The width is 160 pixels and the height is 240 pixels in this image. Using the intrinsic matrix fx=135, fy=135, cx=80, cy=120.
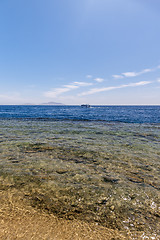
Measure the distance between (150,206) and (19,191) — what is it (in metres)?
5.45

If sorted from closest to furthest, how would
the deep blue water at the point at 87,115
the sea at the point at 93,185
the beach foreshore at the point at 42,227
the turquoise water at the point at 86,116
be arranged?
the beach foreshore at the point at 42,227 < the sea at the point at 93,185 < the turquoise water at the point at 86,116 < the deep blue water at the point at 87,115

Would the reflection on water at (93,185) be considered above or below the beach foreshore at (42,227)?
below

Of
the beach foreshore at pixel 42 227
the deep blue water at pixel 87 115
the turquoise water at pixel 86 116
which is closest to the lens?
the beach foreshore at pixel 42 227

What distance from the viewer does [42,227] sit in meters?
4.08

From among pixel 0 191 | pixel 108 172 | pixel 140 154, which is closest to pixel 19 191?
pixel 0 191

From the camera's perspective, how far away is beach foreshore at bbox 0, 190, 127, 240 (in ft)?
12.4

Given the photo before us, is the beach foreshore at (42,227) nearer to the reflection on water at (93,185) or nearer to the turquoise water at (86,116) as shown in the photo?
the reflection on water at (93,185)

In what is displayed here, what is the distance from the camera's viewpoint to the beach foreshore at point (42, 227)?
3787 millimetres

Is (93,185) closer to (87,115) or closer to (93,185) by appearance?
(93,185)

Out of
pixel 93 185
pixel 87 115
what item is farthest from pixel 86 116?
pixel 93 185

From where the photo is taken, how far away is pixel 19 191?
5.90 meters

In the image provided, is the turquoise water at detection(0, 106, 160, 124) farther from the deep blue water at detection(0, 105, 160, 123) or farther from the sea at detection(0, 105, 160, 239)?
the sea at detection(0, 105, 160, 239)

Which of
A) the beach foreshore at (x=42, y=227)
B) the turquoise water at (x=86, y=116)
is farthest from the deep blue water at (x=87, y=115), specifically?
the beach foreshore at (x=42, y=227)

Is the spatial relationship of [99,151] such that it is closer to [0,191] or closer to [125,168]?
[125,168]
